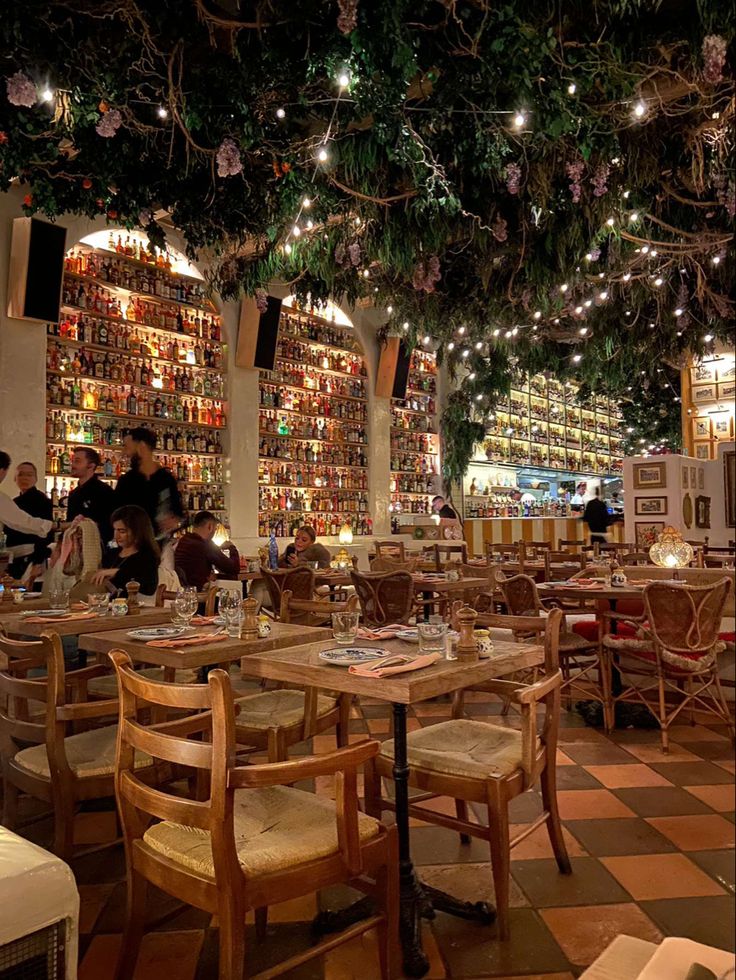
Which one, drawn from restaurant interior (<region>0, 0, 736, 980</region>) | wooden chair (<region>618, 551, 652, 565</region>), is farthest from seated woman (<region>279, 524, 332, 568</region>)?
wooden chair (<region>618, 551, 652, 565</region>)

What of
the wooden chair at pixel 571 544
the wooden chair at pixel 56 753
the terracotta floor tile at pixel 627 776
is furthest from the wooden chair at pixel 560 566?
the wooden chair at pixel 56 753

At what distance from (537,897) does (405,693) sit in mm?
993

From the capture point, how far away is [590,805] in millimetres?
3148

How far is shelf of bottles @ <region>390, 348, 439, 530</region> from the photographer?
11.6 meters

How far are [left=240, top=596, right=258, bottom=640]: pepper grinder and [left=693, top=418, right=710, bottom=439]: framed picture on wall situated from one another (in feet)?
A: 41.5

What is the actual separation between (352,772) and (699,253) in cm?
743

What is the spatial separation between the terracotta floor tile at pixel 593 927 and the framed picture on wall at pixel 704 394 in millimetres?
12759

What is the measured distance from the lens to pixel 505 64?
12.5ft

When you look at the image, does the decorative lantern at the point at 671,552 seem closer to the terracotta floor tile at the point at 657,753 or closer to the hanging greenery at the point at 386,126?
the terracotta floor tile at the point at 657,753

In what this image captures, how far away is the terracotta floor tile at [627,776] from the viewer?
11.1ft

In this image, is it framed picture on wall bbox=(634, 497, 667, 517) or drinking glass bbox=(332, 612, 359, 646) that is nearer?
drinking glass bbox=(332, 612, 359, 646)

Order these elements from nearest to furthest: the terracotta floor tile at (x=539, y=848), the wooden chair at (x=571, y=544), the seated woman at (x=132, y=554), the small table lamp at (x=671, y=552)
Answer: the terracotta floor tile at (x=539, y=848), the seated woman at (x=132, y=554), the small table lamp at (x=671, y=552), the wooden chair at (x=571, y=544)

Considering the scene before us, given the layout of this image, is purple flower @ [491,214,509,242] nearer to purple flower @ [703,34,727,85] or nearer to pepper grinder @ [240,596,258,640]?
purple flower @ [703,34,727,85]

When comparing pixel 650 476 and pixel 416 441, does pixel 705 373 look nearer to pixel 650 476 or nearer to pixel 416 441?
pixel 650 476
